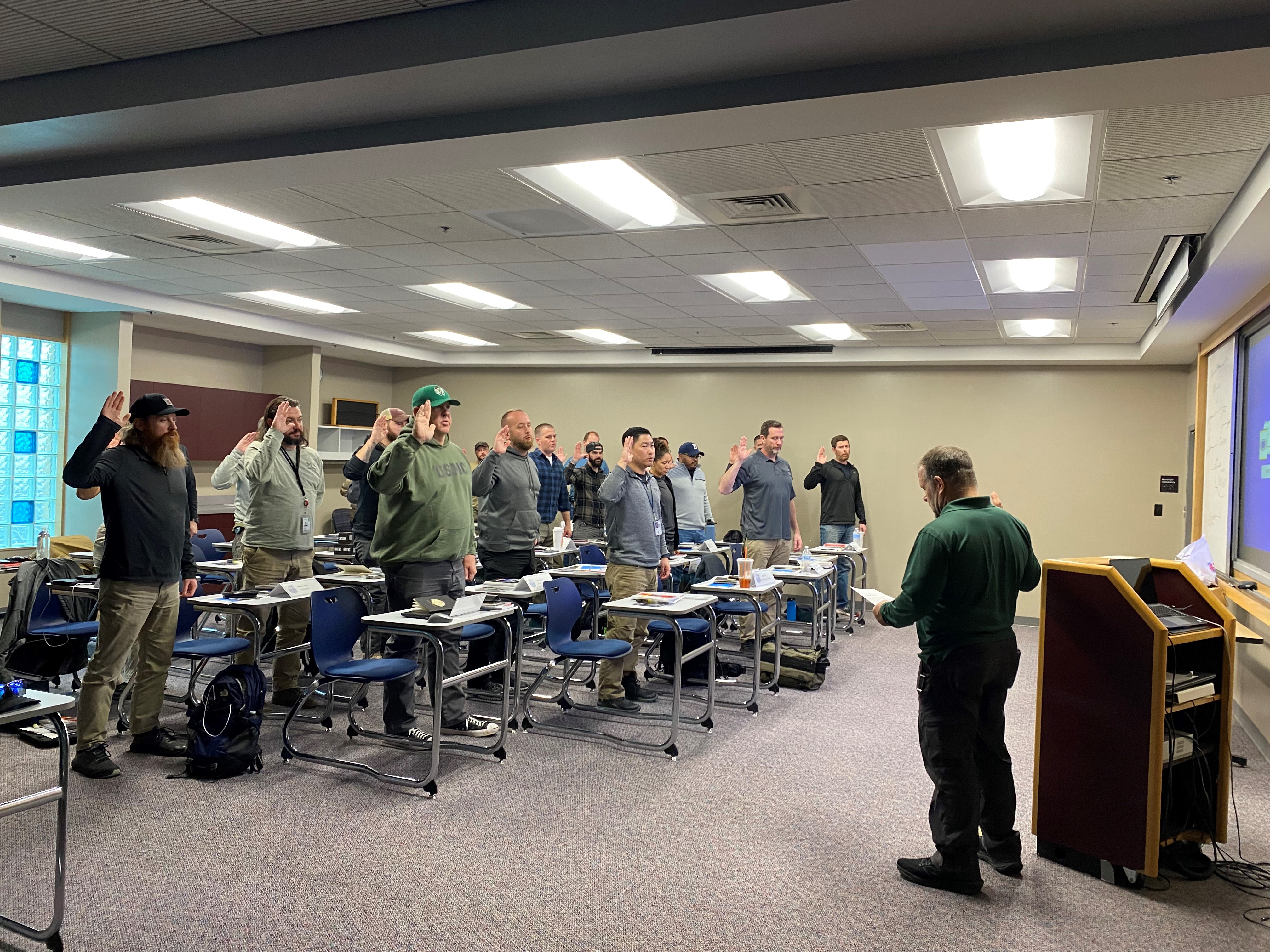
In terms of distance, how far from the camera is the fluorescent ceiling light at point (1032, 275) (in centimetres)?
610

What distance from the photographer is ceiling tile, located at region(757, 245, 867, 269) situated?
585 cm

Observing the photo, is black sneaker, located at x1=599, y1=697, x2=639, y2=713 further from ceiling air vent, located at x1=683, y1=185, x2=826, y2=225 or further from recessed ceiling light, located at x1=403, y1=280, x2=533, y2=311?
recessed ceiling light, located at x1=403, y1=280, x2=533, y2=311

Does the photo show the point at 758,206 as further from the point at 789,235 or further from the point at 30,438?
the point at 30,438

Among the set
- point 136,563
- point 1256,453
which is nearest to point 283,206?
point 136,563

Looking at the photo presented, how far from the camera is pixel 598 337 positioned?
1027 cm

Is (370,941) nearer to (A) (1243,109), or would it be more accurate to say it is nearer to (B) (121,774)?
(B) (121,774)

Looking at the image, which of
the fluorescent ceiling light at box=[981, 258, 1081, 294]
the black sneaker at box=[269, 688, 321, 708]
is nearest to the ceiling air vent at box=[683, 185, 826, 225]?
the fluorescent ceiling light at box=[981, 258, 1081, 294]

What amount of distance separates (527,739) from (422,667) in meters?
1.16

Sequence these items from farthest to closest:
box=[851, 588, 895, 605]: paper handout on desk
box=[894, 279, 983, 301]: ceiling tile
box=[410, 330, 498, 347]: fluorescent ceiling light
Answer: box=[410, 330, 498, 347]: fluorescent ceiling light, box=[894, 279, 983, 301]: ceiling tile, box=[851, 588, 895, 605]: paper handout on desk

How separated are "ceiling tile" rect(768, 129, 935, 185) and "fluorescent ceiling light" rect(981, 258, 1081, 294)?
79.9 inches

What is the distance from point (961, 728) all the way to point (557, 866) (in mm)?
1526

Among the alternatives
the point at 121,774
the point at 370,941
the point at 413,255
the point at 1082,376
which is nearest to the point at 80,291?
the point at 413,255

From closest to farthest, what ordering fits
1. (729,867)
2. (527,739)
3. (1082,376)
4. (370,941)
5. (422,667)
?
(370,941) < (729,867) < (527,739) < (422,667) < (1082,376)

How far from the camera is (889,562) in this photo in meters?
10.8
